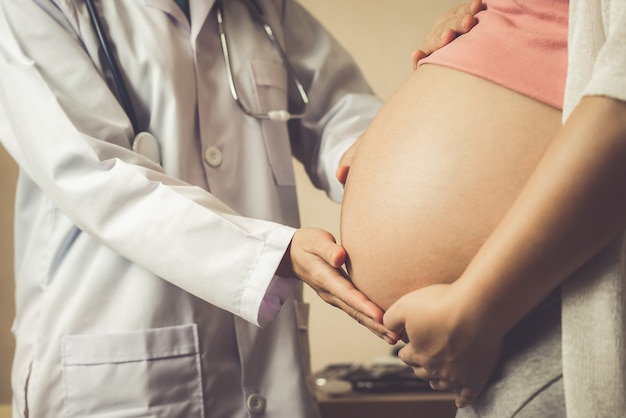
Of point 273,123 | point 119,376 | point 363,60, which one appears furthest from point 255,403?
point 363,60

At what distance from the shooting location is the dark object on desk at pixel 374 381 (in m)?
1.51

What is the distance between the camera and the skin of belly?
0.61 meters

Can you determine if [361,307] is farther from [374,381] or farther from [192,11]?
[374,381]

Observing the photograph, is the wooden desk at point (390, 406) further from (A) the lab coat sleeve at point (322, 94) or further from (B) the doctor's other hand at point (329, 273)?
(B) the doctor's other hand at point (329, 273)

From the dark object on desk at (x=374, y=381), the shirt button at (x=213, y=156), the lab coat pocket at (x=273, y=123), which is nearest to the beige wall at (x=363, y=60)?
the dark object on desk at (x=374, y=381)

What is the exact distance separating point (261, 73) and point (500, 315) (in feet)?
2.24

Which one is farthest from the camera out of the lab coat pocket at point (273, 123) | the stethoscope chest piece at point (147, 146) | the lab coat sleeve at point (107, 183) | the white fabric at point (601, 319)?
the lab coat pocket at point (273, 123)

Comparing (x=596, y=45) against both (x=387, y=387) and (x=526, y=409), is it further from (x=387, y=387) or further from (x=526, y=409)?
(x=387, y=387)

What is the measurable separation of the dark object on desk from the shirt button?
70 centimetres

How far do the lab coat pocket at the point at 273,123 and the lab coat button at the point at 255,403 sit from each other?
33cm

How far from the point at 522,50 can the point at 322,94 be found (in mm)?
637

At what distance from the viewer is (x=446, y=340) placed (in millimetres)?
576

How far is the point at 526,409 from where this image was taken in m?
0.57

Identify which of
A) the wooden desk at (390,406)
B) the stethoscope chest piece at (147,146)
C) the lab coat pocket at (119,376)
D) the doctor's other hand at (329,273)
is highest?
the doctor's other hand at (329,273)
